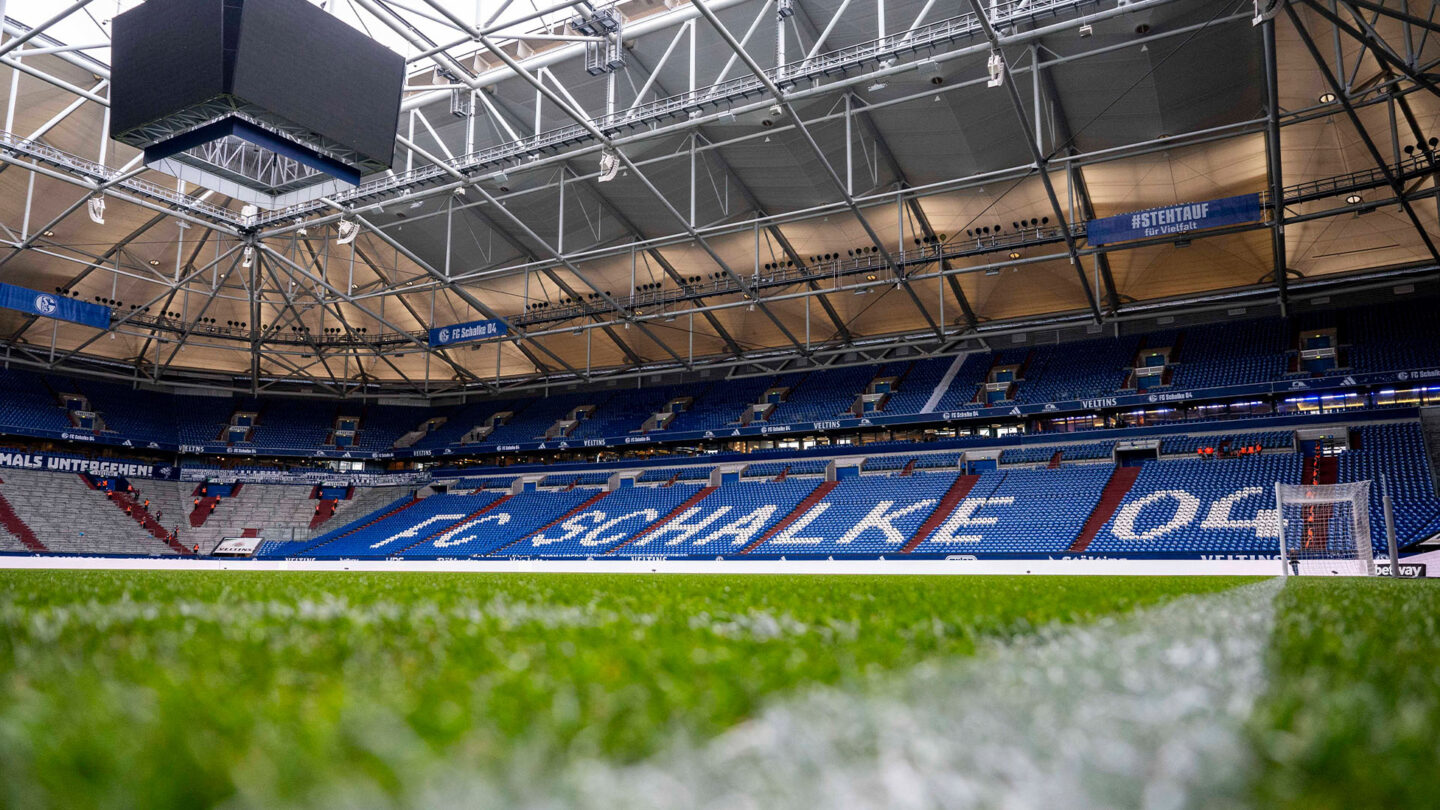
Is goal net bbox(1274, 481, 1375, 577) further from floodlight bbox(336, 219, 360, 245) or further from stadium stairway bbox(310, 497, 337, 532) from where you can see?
stadium stairway bbox(310, 497, 337, 532)

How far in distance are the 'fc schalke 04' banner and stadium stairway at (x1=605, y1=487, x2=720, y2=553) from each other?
30.4 ft

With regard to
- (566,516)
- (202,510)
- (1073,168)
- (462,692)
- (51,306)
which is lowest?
(462,692)

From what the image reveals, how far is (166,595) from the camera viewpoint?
4.07 meters

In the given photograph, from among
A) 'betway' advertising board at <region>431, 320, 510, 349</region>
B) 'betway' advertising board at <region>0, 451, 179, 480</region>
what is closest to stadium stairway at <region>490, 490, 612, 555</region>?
'betway' advertising board at <region>431, 320, 510, 349</region>

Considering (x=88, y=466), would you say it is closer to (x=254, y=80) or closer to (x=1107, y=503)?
(x=254, y=80)

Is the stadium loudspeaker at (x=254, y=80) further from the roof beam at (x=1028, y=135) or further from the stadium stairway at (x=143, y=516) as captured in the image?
the stadium stairway at (x=143, y=516)

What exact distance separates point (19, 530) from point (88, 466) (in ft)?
18.6

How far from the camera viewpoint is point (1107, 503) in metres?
24.8

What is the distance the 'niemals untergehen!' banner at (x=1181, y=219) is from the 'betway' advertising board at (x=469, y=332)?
719 inches

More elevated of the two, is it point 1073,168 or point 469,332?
point 1073,168

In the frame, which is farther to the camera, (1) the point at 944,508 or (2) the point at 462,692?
(1) the point at 944,508

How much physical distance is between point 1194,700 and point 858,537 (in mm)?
25560

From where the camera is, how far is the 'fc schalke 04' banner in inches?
1032

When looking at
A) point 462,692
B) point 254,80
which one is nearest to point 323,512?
point 254,80
